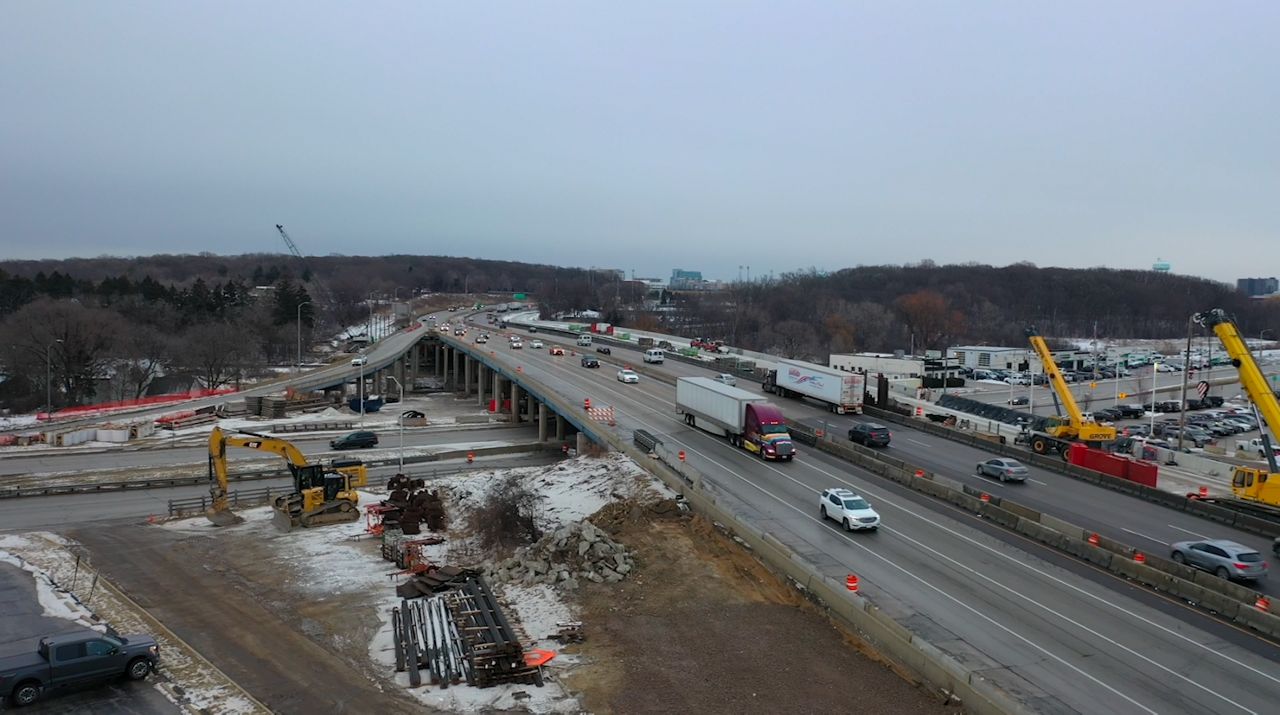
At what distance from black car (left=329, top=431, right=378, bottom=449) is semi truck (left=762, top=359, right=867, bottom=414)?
3059cm

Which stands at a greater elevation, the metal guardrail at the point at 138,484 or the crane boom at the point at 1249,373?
the crane boom at the point at 1249,373

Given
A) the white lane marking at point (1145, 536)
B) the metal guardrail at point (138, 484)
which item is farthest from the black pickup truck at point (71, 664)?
the white lane marking at point (1145, 536)

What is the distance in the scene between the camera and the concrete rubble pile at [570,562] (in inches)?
950

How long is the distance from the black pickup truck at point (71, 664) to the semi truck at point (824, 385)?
39.1m

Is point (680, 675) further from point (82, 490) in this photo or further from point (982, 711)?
point (82, 490)

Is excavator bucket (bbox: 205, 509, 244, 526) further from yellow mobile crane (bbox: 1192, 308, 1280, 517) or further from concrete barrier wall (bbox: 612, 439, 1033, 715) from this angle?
yellow mobile crane (bbox: 1192, 308, 1280, 517)

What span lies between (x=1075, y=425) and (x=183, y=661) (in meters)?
41.1

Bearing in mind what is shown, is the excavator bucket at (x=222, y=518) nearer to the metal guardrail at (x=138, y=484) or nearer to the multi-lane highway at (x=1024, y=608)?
the metal guardrail at (x=138, y=484)

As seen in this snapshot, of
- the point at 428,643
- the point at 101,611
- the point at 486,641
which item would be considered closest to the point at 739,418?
the point at 486,641

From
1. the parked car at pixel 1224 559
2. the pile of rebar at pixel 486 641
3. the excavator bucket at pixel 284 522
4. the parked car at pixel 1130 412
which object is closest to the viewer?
the pile of rebar at pixel 486 641

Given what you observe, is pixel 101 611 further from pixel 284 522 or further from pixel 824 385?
pixel 824 385

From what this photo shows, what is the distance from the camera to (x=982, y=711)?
14.9 meters

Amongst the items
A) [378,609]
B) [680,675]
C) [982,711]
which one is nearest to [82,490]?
[378,609]

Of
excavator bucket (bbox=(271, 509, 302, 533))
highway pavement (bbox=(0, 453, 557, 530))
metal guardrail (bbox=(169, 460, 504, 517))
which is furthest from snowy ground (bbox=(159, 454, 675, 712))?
highway pavement (bbox=(0, 453, 557, 530))
